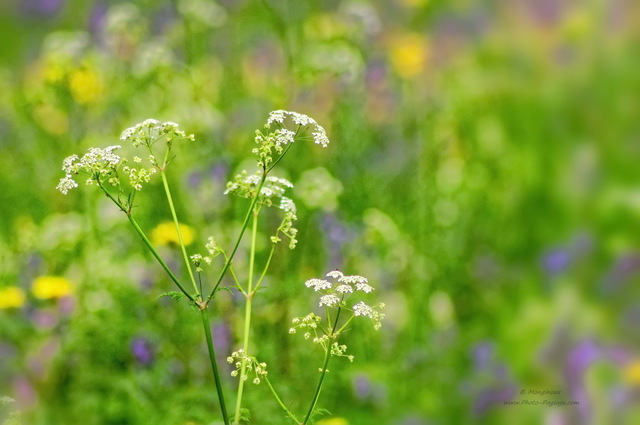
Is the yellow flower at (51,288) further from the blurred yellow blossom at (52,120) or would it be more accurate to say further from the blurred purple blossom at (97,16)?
the blurred purple blossom at (97,16)

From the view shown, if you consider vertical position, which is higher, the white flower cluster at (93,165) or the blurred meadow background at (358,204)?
the blurred meadow background at (358,204)

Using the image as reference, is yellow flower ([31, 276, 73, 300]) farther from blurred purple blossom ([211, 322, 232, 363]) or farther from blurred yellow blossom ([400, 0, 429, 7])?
blurred yellow blossom ([400, 0, 429, 7])

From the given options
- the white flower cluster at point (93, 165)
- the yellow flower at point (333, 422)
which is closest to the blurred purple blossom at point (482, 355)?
the yellow flower at point (333, 422)

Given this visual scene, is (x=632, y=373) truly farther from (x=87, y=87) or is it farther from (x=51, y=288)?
(x=87, y=87)

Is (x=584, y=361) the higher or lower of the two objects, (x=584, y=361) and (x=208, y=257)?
the higher

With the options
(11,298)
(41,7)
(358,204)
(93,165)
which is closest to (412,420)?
(358,204)

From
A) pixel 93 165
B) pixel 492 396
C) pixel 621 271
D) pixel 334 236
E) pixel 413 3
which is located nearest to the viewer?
pixel 93 165

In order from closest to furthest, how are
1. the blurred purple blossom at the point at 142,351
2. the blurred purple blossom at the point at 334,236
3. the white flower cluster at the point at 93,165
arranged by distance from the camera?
the white flower cluster at the point at 93,165 < the blurred purple blossom at the point at 142,351 < the blurred purple blossom at the point at 334,236
